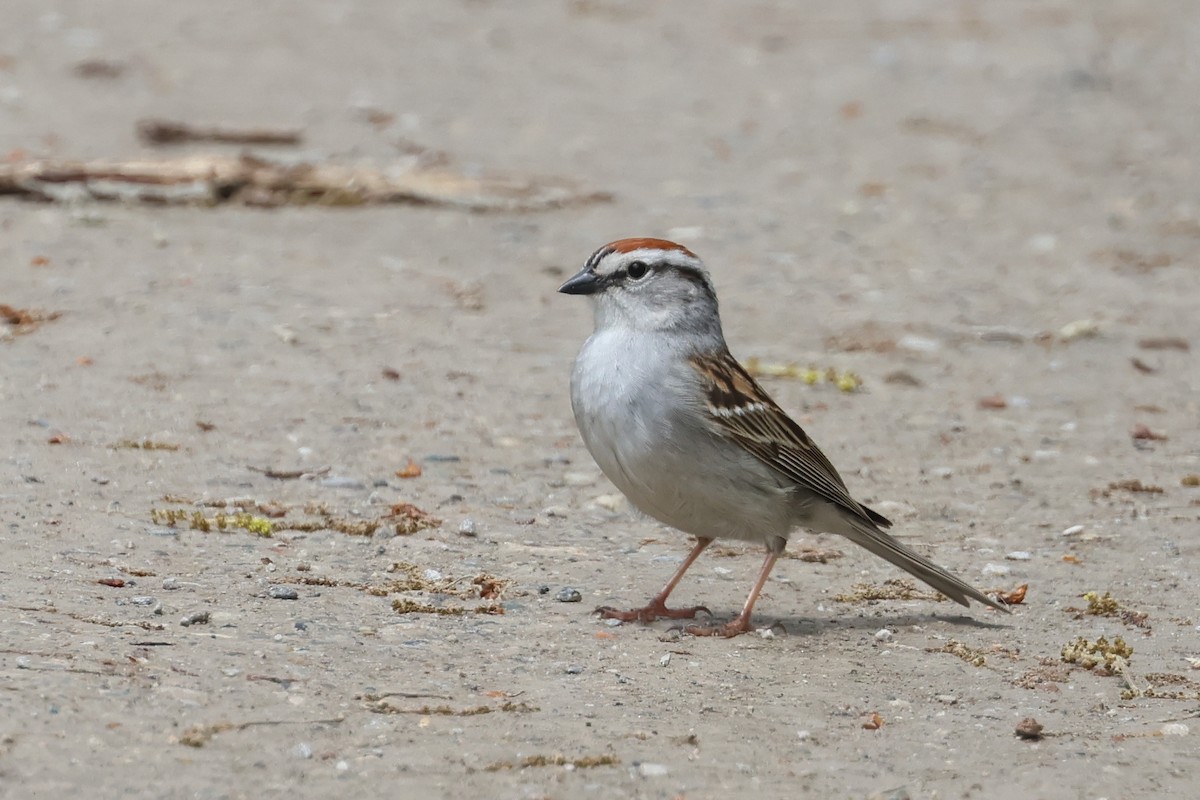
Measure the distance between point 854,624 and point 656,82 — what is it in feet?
33.4

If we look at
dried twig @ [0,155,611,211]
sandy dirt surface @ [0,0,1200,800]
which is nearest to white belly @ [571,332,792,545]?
sandy dirt surface @ [0,0,1200,800]

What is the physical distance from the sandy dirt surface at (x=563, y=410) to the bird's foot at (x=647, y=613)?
7 centimetres

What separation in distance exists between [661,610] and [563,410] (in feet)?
8.78

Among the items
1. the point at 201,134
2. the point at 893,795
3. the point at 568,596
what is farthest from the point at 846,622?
the point at 201,134

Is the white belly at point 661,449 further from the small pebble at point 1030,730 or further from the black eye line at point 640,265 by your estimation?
the small pebble at point 1030,730

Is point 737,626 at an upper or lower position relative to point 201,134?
lower

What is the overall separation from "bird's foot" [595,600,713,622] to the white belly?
1.06 ft

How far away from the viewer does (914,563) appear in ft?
21.1

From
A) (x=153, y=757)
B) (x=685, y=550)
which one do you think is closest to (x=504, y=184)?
(x=685, y=550)

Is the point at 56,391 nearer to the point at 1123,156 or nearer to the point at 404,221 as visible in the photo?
the point at 404,221

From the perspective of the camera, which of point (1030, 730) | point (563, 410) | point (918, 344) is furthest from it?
point (918, 344)

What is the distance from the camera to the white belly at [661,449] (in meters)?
6.06

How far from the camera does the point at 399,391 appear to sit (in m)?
8.90

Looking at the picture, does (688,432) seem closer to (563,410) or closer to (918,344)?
(563,410)
